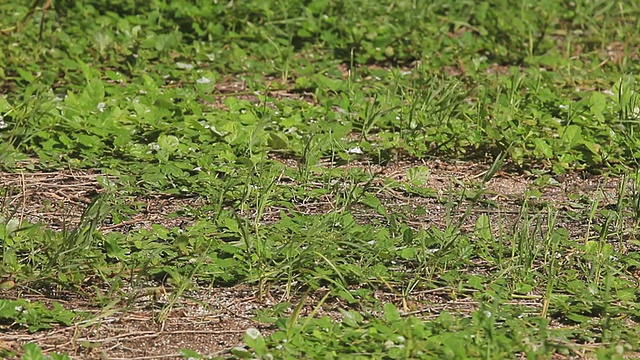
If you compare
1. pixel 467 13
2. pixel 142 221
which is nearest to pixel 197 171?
pixel 142 221

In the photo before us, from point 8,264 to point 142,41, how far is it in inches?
93.5

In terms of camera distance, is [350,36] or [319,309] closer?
[319,309]

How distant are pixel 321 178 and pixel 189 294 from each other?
101 centimetres

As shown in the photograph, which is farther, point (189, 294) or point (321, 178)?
point (321, 178)

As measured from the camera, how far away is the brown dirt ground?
315cm

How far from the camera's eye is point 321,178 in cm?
427

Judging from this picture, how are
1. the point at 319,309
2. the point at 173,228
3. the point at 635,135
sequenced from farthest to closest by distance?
the point at 635,135 < the point at 173,228 < the point at 319,309

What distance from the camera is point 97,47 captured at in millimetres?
5488

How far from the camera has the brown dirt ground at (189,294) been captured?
3.15 meters

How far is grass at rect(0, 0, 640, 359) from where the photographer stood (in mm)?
3227

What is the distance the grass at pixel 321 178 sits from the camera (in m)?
3.23

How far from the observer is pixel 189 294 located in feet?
11.2

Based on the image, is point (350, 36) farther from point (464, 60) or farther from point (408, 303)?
point (408, 303)

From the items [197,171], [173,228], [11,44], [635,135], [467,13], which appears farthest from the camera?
[467,13]
